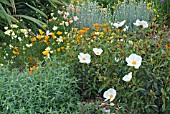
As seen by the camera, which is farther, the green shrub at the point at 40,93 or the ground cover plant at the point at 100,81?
the green shrub at the point at 40,93

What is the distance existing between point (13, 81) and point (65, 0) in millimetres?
3792

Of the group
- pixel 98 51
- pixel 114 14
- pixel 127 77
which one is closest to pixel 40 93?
pixel 98 51

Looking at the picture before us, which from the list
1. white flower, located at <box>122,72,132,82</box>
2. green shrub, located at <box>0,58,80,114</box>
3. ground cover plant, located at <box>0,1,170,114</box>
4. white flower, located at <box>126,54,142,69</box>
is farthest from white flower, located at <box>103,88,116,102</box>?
green shrub, located at <box>0,58,80,114</box>

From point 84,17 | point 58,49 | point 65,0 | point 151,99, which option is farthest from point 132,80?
point 65,0

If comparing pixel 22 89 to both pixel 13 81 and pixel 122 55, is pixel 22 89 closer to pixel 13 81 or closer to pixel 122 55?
pixel 13 81

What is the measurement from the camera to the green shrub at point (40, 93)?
334 cm

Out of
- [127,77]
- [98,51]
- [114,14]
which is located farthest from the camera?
[114,14]

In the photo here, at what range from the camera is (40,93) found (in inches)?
Answer: 132

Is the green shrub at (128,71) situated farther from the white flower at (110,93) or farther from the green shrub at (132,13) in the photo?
the green shrub at (132,13)

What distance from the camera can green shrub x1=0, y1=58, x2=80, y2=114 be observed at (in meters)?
3.34

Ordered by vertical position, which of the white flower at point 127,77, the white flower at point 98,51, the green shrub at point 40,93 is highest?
the white flower at point 98,51

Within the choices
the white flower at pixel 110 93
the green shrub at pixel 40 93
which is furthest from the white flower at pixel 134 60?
the green shrub at pixel 40 93

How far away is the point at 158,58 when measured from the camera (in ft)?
10.8

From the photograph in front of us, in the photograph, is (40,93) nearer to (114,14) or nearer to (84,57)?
(84,57)
